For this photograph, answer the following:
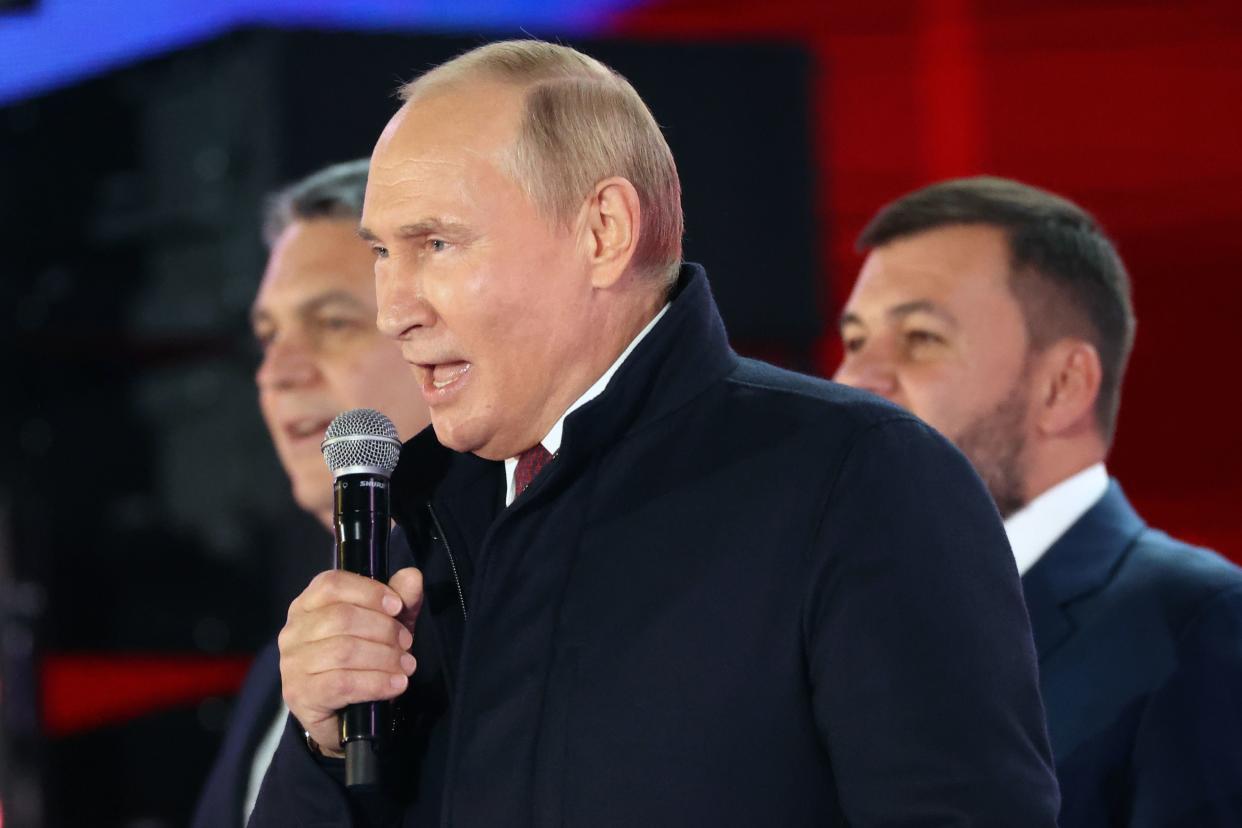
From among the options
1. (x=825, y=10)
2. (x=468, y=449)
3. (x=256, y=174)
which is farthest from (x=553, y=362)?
(x=825, y=10)

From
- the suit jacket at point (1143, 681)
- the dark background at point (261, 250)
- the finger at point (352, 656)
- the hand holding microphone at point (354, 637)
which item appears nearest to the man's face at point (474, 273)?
the hand holding microphone at point (354, 637)

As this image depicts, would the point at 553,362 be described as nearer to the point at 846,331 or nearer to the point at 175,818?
the point at 846,331

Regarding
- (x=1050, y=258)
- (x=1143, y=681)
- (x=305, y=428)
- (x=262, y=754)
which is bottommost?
(x=262, y=754)

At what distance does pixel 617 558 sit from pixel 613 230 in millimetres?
322

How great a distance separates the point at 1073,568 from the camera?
2.29m

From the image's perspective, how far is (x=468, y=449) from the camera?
1.63 m

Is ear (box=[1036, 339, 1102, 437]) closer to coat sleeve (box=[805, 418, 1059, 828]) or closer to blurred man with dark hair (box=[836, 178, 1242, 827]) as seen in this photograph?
blurred man with dark hair (box=[836, 178, 1242, 827])

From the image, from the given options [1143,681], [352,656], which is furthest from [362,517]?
[1143,681]

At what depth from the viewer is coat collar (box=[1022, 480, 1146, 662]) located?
224 centimetres

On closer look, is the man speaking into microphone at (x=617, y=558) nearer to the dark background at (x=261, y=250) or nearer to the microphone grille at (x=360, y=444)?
the microphone grille at (x=360, y=444)

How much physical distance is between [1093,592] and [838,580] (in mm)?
950

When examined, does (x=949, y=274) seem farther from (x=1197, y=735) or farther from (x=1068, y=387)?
(x=1197, y=735)

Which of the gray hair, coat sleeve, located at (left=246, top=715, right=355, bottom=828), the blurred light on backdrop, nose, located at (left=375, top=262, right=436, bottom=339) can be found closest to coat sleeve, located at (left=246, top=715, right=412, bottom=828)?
coat sleeve, located at (left=246, top=715, right=355, bottom=828)

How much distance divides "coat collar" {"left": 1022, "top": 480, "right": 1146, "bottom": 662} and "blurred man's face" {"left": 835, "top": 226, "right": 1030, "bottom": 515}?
0.13m
